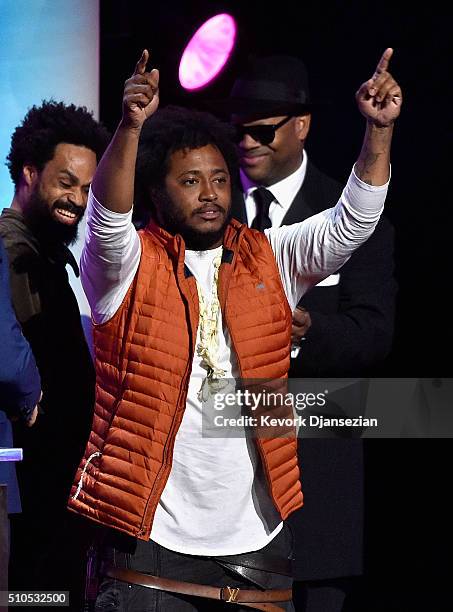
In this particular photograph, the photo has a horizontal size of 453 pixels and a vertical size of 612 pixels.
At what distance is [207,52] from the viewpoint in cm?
428

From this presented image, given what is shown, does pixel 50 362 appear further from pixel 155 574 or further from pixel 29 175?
pixel 155 574

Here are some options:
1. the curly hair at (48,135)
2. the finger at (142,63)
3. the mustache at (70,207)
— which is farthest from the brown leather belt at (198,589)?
the curly hair at (48,135)

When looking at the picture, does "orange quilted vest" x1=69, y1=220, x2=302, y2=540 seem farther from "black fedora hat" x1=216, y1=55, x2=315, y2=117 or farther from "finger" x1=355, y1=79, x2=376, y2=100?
"black fedora hat" x1=216, y1=55, x2=315, y2=117

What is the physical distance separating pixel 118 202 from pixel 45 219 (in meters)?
1.09

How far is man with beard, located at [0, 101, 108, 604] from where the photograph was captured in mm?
3889

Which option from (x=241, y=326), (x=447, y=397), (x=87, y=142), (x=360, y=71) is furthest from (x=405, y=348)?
(x=241, y=326)

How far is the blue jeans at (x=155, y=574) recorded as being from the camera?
9.87 feet

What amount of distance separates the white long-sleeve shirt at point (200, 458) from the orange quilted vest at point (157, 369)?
0.05m

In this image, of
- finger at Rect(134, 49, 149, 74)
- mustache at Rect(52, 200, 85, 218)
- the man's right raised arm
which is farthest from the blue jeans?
mustache at Rect(52, 200, 85, 218)

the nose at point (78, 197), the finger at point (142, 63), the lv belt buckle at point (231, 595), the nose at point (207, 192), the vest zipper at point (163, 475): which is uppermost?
the finger at point (142, 63)

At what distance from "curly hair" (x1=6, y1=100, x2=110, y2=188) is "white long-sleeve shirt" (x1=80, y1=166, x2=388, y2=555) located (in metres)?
1.02

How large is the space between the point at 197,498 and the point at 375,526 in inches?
111

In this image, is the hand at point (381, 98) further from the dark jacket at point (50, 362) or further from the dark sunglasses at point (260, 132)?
the dark jacket at point (50, 362)

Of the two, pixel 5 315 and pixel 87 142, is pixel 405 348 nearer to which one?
pixel 87 142
